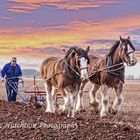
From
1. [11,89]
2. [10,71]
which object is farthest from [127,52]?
[11,89]

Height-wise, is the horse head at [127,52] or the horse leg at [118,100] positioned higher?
the horse head at [127,52]

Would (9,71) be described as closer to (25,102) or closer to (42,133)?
(25,102)

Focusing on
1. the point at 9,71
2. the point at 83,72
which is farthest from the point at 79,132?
the point at 9,71

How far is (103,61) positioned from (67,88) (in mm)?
3187

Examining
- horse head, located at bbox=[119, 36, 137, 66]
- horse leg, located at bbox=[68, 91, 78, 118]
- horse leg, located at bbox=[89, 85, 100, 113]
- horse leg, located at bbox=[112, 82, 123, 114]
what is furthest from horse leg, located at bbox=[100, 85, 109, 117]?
horse leg, located at bbox=[68, 91, 78, 118]

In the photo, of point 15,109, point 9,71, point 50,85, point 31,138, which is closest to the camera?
point 31,138

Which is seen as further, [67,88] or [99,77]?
[99,77]

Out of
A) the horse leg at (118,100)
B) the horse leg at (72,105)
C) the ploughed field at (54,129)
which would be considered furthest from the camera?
the horse leg at (118,100)

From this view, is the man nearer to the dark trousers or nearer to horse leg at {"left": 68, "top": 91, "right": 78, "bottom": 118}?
the dark trousers

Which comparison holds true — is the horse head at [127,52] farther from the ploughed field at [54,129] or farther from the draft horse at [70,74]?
the ploughed field at [54,129]

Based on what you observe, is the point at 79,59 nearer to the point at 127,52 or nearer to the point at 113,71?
the point at 127,52

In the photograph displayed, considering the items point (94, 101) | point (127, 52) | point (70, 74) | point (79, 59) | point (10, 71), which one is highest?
point (127, 52)

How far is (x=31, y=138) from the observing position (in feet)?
38.3

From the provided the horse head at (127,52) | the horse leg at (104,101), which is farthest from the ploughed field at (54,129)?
the horse leg at (104,101)
